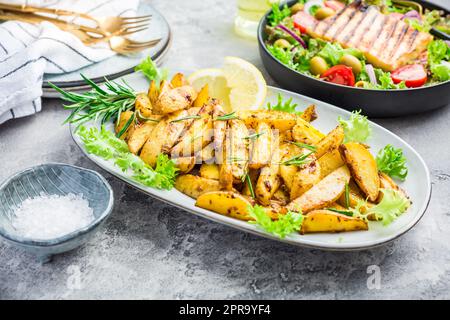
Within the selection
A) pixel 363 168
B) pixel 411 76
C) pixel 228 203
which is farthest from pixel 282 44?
pixel 228 203

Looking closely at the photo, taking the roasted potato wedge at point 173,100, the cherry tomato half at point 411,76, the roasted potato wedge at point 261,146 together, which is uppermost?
the roasted potato wedge at point 173,100

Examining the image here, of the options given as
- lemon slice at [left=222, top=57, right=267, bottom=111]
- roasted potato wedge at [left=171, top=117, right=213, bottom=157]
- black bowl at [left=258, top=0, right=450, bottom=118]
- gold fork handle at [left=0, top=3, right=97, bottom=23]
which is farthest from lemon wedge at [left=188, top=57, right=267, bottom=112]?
gold fork handle at [left=0, top=3, right=97, bottom=23]

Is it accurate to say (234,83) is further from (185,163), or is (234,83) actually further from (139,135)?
(185,163)

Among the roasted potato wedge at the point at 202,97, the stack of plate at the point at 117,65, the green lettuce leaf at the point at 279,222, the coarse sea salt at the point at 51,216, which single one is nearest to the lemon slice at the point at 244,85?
the roasted potato wedge at the point at 202,97

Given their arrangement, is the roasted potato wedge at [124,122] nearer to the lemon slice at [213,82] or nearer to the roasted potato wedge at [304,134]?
the lemon slice at [213,82]

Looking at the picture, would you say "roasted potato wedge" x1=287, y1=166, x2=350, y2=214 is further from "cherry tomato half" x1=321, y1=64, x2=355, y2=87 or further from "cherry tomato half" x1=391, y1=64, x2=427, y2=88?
"cherry tomato half" x1=391, y1=64, x2=427, y2=88
